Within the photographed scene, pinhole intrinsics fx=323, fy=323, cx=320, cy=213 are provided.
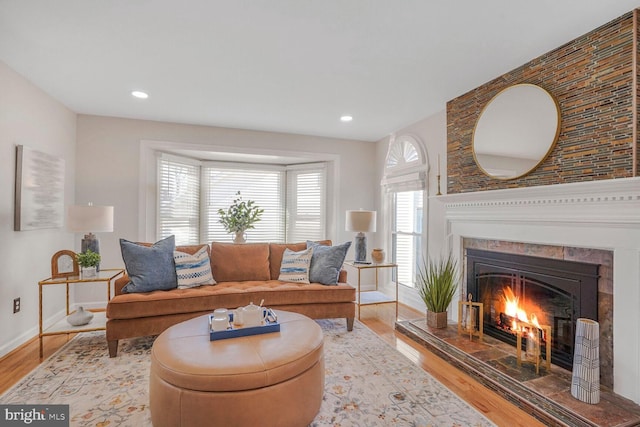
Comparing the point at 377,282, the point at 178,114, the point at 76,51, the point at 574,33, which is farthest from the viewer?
the point at 377,282

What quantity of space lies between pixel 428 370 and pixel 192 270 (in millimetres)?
2365

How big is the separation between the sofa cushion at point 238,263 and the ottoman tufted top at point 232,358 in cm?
135

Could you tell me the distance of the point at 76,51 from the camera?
2.48 m

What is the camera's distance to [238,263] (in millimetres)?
3666

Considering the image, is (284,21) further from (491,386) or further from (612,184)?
(491,386)

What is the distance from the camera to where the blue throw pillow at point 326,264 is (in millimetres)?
3494

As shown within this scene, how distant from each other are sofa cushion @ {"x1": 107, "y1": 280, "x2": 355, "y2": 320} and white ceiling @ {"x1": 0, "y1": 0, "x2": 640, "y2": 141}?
1.98 metres

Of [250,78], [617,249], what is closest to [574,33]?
[617,249]

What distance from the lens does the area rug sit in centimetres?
195

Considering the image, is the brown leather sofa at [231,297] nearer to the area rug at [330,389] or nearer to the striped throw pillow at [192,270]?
the striped throw pillow at [192,270]

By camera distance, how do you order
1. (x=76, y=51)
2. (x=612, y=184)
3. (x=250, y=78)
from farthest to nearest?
(x=250, y=78)
(x=76, y=51)
(x=612, y=184)

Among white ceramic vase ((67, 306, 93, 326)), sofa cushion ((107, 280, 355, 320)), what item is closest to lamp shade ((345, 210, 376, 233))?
sofa cushion ((107, 280, 355, 320))

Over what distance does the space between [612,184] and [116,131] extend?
493 cm

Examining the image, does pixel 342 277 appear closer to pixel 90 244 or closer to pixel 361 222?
pixel 361 222
